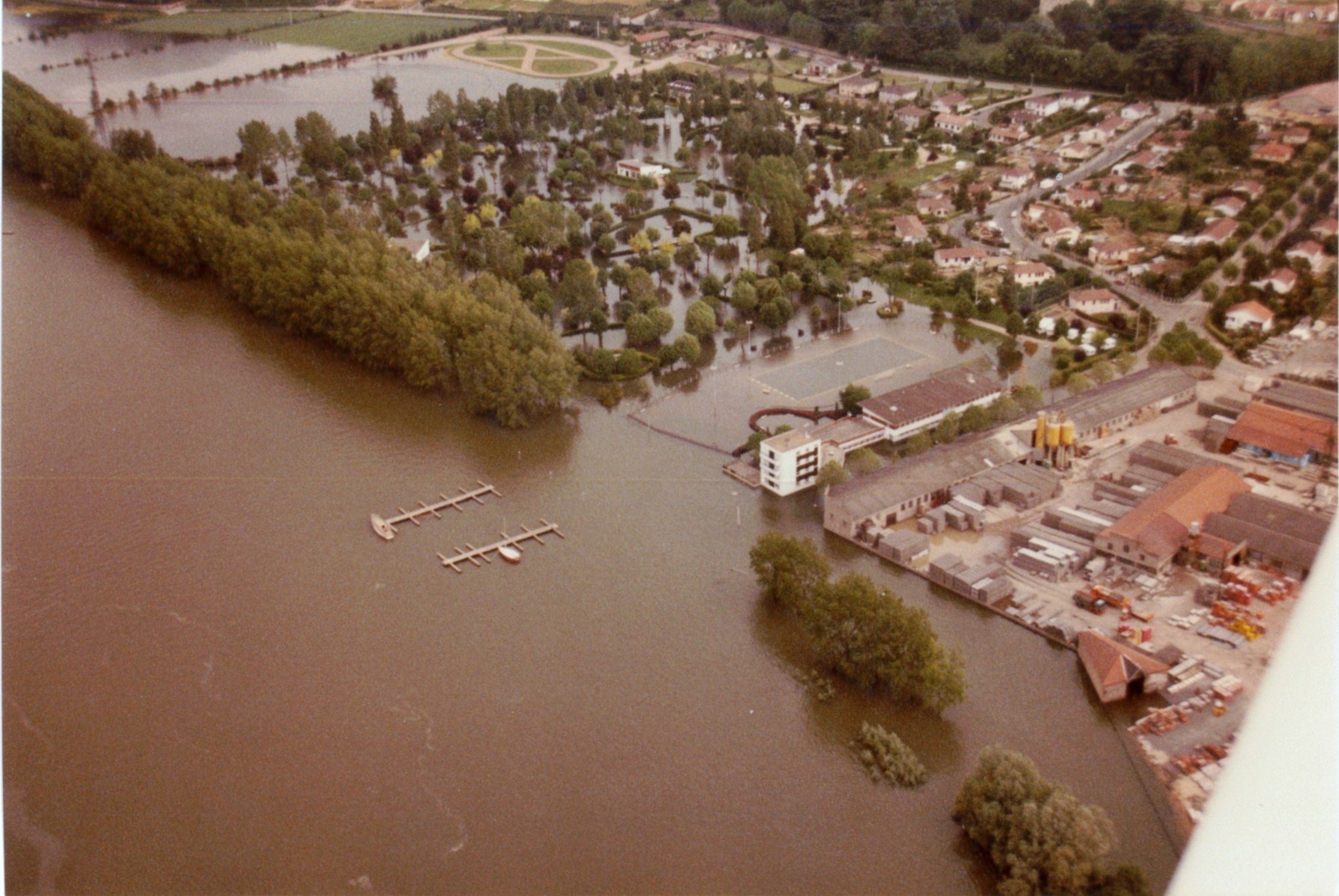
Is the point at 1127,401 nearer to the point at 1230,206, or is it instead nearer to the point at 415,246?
the point at 1230,206

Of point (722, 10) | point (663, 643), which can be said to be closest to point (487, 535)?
point (663, 643)

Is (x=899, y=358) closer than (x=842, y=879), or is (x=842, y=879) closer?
(x=842, y=879)

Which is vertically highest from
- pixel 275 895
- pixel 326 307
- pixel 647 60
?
pixel 647 60

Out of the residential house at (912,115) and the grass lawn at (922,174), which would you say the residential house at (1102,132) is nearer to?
the grass lawn at (922,174)

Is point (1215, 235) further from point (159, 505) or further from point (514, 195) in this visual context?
point (159, 505)

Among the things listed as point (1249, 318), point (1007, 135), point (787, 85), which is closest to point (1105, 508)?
point (1249, 318)

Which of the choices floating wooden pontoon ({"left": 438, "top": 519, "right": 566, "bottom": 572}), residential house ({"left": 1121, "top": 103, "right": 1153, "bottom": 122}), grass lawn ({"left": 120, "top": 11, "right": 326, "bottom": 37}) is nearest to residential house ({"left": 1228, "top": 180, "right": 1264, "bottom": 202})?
residential house ({"left": 1121, "top": 103, "right": 1153, "bottom": 122})
